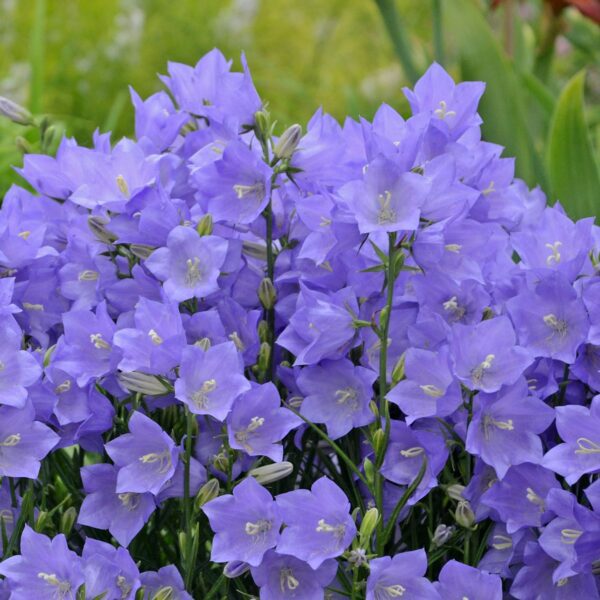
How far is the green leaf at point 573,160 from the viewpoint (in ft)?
4.33

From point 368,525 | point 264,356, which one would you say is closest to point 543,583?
point 368,525

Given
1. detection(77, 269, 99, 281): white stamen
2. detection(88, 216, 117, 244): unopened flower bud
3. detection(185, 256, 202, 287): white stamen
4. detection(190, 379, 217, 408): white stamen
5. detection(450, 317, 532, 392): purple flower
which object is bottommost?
detection(190, 379, 217, 408): white stamen

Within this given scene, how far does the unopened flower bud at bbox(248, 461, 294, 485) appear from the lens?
31.5 inches

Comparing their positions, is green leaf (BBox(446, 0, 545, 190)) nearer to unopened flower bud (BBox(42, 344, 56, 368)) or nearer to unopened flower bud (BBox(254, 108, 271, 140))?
unopened flower bud (BBox(254, 108, 271, 140))

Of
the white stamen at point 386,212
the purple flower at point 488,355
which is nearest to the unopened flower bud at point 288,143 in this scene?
the white stamen at point 386,212

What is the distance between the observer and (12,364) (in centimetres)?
82

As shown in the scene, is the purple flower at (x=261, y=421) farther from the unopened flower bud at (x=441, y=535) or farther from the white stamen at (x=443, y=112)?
the white stamen at (x=443, y=112)

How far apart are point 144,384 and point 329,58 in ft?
16.0

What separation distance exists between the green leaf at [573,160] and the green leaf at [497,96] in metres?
0.12

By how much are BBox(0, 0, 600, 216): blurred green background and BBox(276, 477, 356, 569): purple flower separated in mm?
498

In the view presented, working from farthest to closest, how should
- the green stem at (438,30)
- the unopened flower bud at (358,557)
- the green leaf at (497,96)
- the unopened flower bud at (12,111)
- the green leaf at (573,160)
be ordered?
the green stem at (438,30)
the green leaf at (497,96)
the green leaf at (573,160)
the unopened flower bud at (12,111)
the unopened flower bud at (358,557)

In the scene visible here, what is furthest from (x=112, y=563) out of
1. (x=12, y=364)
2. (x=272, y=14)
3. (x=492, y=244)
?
(x=272, y=14)

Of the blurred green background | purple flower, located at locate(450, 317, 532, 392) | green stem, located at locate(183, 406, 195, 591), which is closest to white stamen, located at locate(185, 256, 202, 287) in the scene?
green stem, located at locate(183, 406, 195, 591)

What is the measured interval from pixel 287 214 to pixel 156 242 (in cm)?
13
